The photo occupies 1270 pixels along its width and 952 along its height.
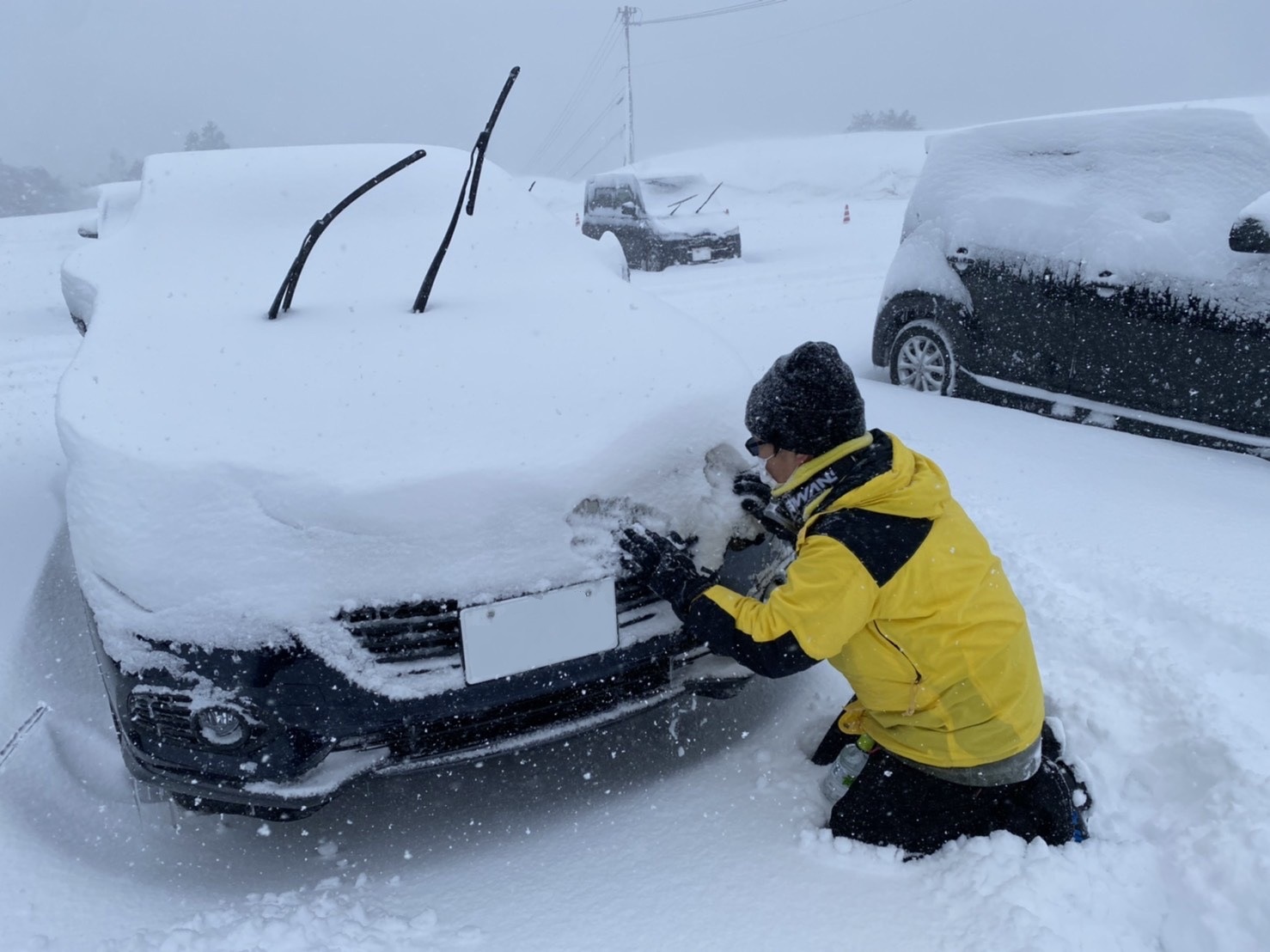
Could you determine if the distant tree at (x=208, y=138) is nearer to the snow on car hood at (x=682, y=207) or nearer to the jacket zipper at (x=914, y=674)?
the snow on car hood at (x=682, y=207)

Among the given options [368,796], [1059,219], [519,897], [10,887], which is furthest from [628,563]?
[1059,219]

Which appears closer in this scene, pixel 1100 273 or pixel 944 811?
pixel 944 811

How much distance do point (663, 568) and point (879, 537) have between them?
50 cm

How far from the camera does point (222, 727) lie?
73.9 inches

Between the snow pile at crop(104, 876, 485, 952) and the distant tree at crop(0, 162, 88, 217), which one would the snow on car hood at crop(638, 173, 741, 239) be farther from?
the distant tree at crop(0, 162, 88, 217)

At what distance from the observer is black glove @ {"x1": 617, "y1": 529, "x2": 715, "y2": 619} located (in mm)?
2070

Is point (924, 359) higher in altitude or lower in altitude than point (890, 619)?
lower

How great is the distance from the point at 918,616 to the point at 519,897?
3.58 feet

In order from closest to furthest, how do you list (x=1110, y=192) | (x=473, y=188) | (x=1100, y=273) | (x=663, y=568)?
(x=663, y=568)
(x=473, y=188)
(x=1100, y=273)
(x=1110, y=192)

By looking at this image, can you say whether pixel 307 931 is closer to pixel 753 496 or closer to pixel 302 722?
pixel 302 722

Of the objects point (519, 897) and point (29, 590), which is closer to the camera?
point (519, 897)

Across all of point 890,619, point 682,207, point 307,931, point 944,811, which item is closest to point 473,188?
point 890,619

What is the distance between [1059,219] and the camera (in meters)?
4.70

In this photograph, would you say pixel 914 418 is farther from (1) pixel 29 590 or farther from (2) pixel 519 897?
(1) pixel 29 590
